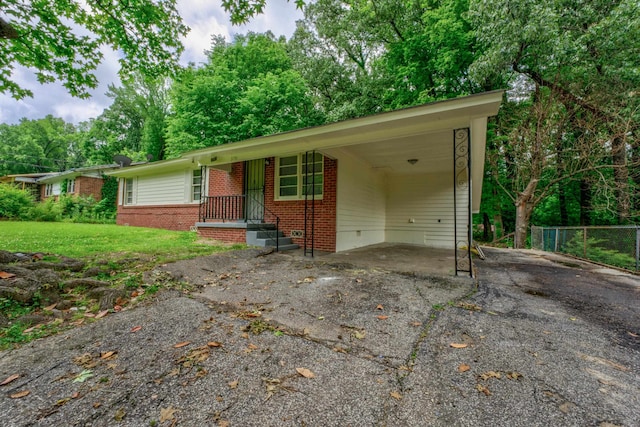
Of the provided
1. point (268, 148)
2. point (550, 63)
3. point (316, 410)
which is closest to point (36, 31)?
point (268, 148)

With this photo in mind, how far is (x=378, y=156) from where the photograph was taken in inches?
281

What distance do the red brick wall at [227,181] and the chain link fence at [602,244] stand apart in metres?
10.2

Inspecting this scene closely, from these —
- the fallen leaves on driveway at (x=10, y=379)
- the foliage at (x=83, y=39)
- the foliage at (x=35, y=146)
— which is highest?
the foliage at (x=35, y=146)

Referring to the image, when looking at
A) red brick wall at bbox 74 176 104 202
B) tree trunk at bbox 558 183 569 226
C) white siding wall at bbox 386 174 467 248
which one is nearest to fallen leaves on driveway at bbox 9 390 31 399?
white siding wall at bbox 386 174 467 248

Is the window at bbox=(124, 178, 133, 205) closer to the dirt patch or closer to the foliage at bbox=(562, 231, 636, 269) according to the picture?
the dirt patch

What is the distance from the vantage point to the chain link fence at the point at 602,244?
6.17 meters

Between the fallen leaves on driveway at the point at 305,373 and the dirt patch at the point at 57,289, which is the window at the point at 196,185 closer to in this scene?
the dirt patch at the point at 57,289

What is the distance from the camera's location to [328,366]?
6.18ft

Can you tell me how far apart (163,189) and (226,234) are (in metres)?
5.77

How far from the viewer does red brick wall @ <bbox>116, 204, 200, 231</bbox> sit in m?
10.1

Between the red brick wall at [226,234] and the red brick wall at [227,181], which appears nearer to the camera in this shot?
the red brick wall at [226,234]

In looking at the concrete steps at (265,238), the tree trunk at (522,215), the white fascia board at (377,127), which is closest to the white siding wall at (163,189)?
the white fascia board at (377,127)

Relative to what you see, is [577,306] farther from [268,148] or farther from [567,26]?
[567,26]

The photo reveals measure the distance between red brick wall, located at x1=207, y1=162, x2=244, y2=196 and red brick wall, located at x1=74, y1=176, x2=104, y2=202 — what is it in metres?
14.6
